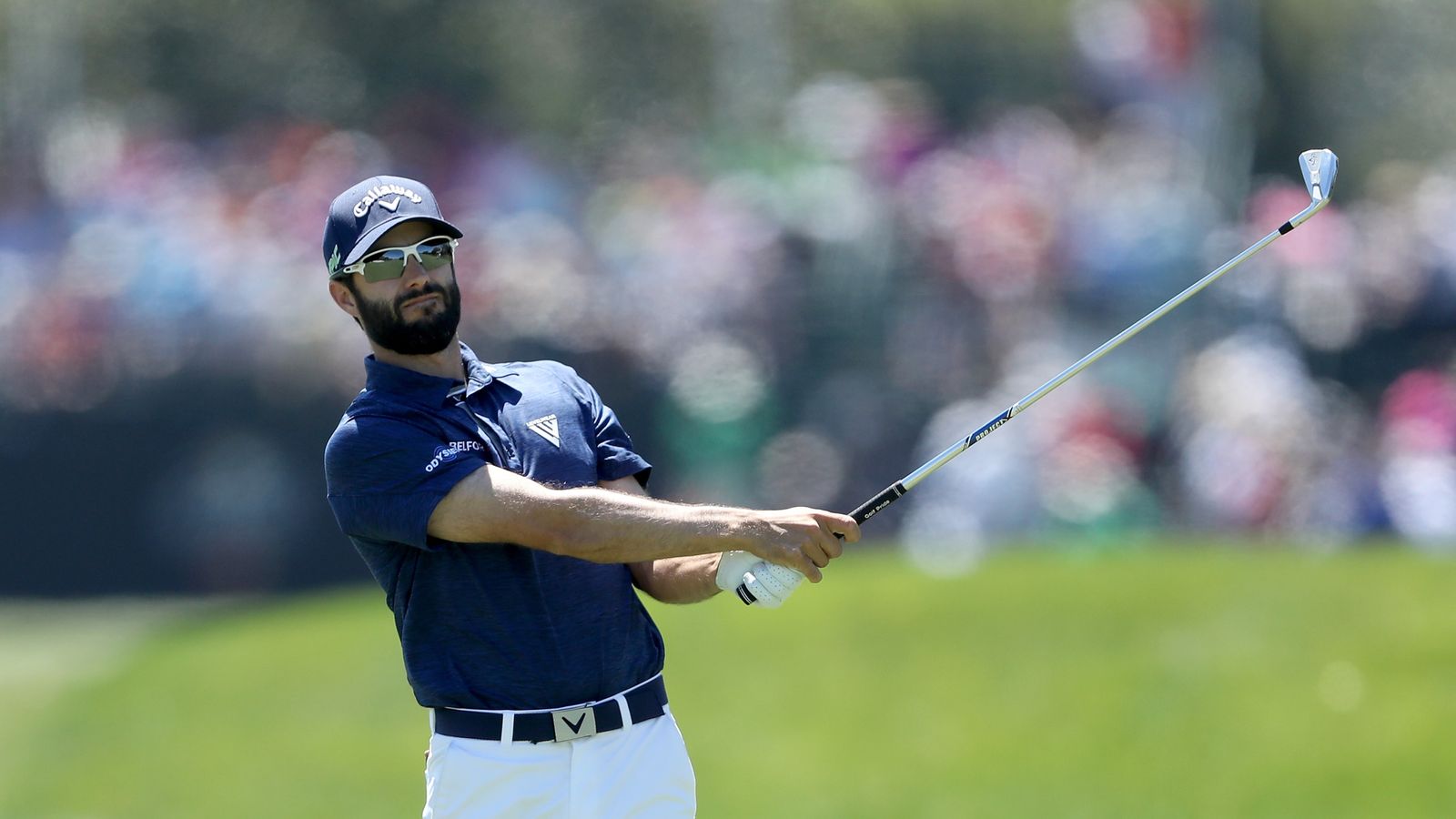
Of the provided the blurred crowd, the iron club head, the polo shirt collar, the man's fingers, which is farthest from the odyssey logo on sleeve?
the blurred crowd

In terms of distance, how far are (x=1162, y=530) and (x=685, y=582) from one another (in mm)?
8609

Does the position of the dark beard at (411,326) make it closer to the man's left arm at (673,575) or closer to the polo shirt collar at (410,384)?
the polo shirt collar at (410,384)

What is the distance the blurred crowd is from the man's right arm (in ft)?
26.5

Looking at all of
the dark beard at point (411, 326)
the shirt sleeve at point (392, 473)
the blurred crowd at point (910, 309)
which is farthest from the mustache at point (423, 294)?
the blurred crowd at point (910, 309)

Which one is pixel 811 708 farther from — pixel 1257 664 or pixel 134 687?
pixel 134 687

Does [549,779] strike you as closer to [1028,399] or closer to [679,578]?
[679,578]

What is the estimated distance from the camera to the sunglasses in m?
4.34

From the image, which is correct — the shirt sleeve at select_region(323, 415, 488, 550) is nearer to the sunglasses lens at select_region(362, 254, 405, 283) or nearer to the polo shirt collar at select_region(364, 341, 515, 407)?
the polo shirt collar at select_region(364, 341, 515, 407)

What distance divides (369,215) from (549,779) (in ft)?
4.28

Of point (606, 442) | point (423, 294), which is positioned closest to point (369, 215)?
point (423, 294)

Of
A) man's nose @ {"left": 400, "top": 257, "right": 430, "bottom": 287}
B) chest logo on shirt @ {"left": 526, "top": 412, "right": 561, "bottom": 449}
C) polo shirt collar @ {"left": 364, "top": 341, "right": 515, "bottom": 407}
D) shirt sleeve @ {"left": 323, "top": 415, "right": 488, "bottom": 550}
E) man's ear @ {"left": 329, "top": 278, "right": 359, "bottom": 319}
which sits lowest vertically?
shirt sleeve @ {"left": 323, "top": 415, "right": 488, "bottom": 550}

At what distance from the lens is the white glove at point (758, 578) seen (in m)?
4.30

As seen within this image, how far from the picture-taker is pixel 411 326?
4.36m

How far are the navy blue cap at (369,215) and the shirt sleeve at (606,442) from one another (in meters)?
0.50
